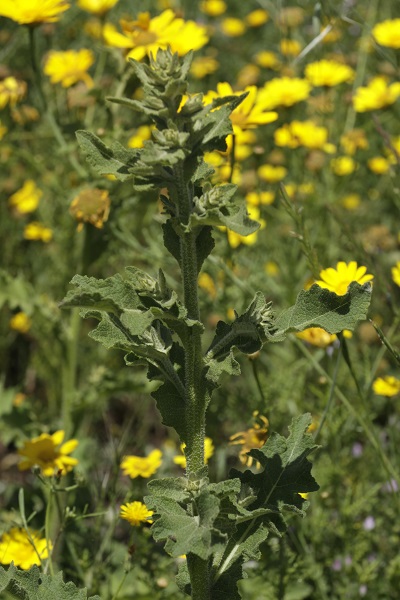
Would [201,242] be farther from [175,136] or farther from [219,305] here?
Result: [219,305]

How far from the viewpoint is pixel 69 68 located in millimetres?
3027

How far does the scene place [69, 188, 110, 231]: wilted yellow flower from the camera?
7.51 feet

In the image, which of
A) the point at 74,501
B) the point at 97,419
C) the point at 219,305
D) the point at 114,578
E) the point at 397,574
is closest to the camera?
the point at 397,574

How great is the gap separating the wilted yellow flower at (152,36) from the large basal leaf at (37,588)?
4.46ft

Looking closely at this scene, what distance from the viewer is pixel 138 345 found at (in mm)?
1250

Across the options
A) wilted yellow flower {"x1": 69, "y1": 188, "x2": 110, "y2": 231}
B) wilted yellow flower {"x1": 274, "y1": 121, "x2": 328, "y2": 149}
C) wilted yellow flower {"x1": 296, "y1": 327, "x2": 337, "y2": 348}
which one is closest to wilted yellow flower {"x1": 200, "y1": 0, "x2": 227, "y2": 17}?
wilted yellow flower {"x1": 274, "y1": 121, "x2": 328, "y2": 149}

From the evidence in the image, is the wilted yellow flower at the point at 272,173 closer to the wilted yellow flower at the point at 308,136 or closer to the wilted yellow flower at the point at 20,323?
the wilted yellow flower at the point at 308,136

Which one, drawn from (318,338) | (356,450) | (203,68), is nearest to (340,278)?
(318,338)

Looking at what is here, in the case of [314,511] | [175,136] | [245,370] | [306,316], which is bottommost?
[245,370]

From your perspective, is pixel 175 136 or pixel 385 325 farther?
pixel 385 325

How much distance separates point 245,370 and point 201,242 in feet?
5.32

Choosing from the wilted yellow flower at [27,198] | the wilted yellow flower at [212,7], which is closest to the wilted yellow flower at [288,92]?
the wilted yellow flower at [27,198]

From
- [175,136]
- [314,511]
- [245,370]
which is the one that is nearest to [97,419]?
[245,370]

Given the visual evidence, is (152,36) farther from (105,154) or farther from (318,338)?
(105,154)
